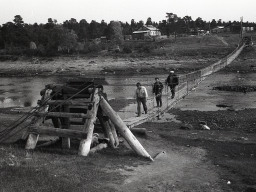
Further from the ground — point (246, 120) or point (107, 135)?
point (107, 135)

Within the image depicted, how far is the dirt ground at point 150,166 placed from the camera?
8.69m

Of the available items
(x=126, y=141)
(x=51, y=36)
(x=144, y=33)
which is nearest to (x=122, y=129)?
(x=126, y=141)

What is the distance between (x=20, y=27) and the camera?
3844 inches

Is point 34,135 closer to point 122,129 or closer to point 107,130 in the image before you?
Result: point 107,130

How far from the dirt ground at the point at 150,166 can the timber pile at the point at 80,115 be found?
0.38m

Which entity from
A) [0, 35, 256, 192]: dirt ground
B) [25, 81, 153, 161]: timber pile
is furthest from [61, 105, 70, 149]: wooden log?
[0, 35, 256, 192]: dirt ground

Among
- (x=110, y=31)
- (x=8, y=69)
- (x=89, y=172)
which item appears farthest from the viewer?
(x=110, y=31)

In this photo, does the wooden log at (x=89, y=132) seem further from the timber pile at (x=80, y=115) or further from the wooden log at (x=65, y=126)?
the wooden log at (x=65, y=126)

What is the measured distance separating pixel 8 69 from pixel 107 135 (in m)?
54.5

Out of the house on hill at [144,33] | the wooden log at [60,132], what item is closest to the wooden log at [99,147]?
the wooden log at [60,132]

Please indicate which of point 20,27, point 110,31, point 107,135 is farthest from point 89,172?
point 110,31

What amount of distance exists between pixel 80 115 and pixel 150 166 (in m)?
2.57

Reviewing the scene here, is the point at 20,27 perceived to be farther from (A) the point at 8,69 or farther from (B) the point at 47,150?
(B) the point at 47,150

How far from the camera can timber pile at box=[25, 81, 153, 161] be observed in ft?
36.5
